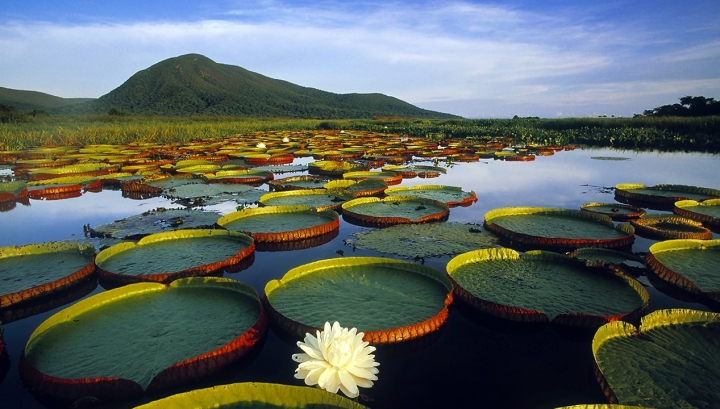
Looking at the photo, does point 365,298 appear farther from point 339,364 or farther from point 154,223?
point 154,223

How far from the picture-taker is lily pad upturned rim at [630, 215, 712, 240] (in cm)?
473

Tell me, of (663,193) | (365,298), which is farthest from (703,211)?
(365,298)

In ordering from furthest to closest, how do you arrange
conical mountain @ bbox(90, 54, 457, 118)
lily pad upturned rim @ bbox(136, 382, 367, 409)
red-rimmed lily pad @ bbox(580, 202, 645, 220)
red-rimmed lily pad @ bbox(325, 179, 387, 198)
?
1. conical mountain @ bbox(90, 54, 457, 118)
2. red-rimmed lily pad @ bbox(325, 179, 387, 198)
3. red-rimmed lily pad @ bbox(580, 202, 645, 220)
4. lily pad upturned rim @ bbox(136, 382, 367, 409)

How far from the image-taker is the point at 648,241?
495cm

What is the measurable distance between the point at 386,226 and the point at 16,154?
16330 millimetres

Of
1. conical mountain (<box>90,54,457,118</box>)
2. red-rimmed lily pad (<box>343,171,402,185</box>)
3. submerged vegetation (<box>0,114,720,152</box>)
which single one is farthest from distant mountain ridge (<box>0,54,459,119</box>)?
red-rimmed lily pad (<box>343,171,402,185</box>)

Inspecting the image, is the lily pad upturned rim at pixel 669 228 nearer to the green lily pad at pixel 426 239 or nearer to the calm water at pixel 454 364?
the calm water at pixel 454 364

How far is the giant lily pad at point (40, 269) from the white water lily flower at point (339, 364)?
3.15 m

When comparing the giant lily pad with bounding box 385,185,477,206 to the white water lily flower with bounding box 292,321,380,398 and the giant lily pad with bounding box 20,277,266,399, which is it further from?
the white water lily flower with bounding box 292,321,380,398

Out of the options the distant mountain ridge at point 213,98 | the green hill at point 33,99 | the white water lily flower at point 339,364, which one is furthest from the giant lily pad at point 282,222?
the green hill at point 33,99

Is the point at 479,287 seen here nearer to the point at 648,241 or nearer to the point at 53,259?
the point at 648,241

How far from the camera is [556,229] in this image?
5.18 meters

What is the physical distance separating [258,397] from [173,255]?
117 inches

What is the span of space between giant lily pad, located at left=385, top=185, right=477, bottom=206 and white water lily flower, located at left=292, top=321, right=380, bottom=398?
5403mm
